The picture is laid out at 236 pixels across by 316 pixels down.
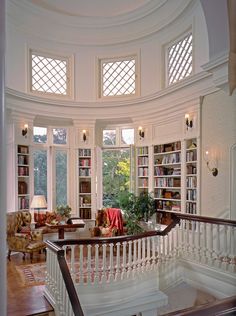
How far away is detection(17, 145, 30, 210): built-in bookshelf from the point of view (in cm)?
731

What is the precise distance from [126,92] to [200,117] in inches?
115

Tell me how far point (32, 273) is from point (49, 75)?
200 inches

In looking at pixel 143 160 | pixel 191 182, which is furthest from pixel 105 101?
pixel 191 182

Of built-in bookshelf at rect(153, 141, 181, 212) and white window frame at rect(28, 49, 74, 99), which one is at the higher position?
white window frame at rect(28, 49, 74, 99)

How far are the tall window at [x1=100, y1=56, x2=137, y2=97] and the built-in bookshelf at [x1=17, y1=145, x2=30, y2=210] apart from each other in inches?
106

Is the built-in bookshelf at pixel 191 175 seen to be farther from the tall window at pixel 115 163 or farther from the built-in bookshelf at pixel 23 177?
the built-in bookshelf at pixel 23 177

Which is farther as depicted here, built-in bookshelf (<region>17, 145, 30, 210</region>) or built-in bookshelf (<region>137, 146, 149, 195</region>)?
built-in bookshelf (<region>137, 146, 149, 195</region>)

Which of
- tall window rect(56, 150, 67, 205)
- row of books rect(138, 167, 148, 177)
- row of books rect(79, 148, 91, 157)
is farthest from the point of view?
row of books rect(79, 148, 91, 157)

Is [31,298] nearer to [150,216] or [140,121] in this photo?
[150,216]

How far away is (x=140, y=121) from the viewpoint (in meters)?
8.12

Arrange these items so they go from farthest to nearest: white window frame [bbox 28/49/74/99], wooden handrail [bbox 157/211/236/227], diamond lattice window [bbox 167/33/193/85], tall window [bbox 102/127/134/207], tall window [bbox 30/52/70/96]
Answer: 1. tall window [bbox 102/127/134/207]
2. tall window [bbox 30/52/70/96]
3. white window frame [bbox 28/49/74/99]
4. diamond lattice window [bbox 167/33/193/85]
5. wooden handrail [bbox 157/211/236/227]

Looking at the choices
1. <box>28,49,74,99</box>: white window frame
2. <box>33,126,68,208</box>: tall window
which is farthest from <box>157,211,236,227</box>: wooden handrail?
<box>28,49,74,99</box>: white window frame

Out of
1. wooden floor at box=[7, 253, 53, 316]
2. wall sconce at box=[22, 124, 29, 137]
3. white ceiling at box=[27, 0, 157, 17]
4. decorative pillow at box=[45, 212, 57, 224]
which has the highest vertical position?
white ceiling at box=[27, 0, 157, 17]

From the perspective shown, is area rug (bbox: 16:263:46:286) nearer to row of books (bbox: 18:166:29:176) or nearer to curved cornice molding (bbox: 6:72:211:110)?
row of books (bbox: 18:166:29:176)
